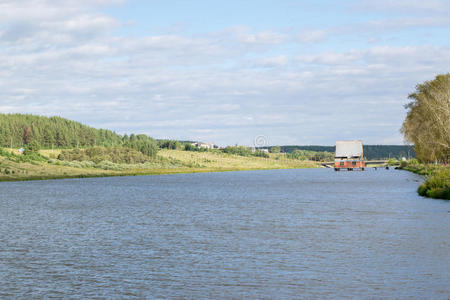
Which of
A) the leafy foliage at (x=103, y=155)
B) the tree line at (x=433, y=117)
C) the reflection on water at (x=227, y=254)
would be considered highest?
the tree line at (x=433, y=117)

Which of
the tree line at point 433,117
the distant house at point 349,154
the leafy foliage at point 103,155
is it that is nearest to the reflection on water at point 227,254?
the tree line at point 433,117

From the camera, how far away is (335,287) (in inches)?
581

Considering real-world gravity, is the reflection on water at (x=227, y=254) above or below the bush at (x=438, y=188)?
below

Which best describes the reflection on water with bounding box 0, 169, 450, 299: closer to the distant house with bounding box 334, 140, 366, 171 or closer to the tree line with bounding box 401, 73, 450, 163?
the tree line with bounding box 401, 73, 450, 163

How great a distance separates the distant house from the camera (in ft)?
466

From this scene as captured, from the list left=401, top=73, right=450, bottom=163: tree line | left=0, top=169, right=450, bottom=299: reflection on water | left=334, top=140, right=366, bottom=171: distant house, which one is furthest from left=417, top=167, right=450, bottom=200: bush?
left=334, top=140, right=366, bottom=171: distant house

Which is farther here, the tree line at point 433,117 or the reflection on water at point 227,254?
the tree line at point 433,117

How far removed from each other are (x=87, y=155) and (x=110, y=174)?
130 ft

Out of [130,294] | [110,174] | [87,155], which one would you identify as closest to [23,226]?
[130,294]

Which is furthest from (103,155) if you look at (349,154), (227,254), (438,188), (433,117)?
(227,254)

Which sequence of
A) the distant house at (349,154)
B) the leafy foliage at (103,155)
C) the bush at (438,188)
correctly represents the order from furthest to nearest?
the leafy foliage at (103,155) < the distant house at (349,154) < the bush at (438,188)

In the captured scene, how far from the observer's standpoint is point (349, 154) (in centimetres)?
14938

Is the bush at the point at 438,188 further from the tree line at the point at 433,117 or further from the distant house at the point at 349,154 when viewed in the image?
the distant house at the point at 349,154

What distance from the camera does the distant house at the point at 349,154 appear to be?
142000 millimetres
